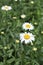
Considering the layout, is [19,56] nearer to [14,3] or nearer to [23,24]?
[23,24]

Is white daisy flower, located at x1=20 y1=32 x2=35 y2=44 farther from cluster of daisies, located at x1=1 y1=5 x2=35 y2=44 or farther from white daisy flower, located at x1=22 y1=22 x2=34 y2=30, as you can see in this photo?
white daisy flower, located at x1=22 y1=22 x2=34 y2=30

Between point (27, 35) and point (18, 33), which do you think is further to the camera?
point (18, 33)

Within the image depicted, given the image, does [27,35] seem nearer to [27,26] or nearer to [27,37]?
[27,37]

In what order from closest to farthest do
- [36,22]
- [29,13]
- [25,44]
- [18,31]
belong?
1. [25,44]
2. [18,31]
3. [36,22]
4. [29,13]

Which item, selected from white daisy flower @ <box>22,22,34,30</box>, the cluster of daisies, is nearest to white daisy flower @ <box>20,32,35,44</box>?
the cluster of daisies

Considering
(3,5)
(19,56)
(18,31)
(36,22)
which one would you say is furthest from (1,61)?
(3,5)

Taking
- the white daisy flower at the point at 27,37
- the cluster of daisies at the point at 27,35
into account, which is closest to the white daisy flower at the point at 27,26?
the cluster of daisies at the point at 27,35

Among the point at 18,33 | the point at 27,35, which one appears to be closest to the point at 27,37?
the point at 27,35

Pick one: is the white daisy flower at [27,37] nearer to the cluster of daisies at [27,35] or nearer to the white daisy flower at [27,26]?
the cluster of daisies at [27,35]
